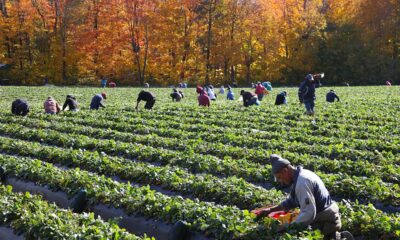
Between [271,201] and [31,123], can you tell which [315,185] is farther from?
[31,123]

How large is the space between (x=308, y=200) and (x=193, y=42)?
5846 centimetres

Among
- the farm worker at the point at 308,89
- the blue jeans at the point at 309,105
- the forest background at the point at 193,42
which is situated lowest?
the blue jeans at the point at 309,105

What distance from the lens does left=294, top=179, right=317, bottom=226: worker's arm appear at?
6168 mm

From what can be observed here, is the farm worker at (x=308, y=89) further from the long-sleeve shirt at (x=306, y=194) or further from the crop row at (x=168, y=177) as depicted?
the long-sleeve shirt at (x=306, y=194)

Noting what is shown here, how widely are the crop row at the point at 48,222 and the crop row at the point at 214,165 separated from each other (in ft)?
14.0

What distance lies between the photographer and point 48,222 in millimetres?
7160

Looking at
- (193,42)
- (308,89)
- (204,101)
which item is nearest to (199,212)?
(308,89)

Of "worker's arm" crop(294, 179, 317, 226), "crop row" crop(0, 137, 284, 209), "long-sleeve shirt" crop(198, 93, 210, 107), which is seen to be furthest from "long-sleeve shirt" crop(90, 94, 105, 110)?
"worker's arm" crop(294, 179, 317, 226)

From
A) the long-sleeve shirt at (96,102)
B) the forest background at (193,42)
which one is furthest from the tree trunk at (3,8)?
the long-sleeve shirt at (96,102)

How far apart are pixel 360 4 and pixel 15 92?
47.3 m

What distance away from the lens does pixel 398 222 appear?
6949 mm

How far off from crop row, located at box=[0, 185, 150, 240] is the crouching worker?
2.12 metres

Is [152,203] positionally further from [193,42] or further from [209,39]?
[193,42]

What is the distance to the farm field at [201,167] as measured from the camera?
23.8 ft
